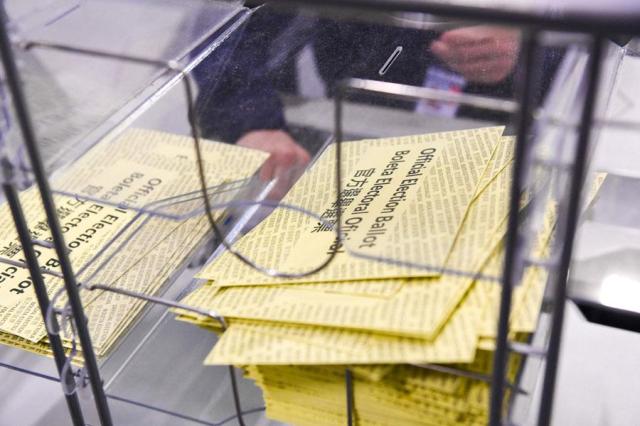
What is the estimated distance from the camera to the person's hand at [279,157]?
737mm

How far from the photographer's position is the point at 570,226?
42 centimetres

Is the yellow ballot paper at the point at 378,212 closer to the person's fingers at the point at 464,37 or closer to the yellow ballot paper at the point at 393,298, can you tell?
the yellow ballot paper at the point at 393,298

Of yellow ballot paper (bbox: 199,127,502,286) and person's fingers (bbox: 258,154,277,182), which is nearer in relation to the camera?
yellow ballot paper (bbox: 199,127,502,286)

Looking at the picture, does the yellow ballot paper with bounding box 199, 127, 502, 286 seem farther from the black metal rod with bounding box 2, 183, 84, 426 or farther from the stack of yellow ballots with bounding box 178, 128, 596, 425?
the black metal rod with bounding box 2, 183, 84, 426

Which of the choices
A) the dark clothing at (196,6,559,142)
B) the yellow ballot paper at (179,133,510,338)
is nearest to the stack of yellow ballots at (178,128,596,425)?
the yellow ballot paper at (179,133,510,338)

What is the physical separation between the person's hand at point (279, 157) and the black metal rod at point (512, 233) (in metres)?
0.30

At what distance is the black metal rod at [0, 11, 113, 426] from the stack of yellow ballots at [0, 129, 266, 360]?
A: 50 millimetres

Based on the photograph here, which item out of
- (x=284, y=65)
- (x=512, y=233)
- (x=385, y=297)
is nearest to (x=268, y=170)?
(x=284, y=65)

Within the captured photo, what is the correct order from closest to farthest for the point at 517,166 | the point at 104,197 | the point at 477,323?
1. the point at 517,166
2. the point at 477,323
3. the point at 104,197

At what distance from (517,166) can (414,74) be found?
40cm

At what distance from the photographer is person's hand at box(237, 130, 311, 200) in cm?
74

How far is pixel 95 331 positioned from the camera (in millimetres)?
676

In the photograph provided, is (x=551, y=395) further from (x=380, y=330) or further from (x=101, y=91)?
(x=101, y=91)

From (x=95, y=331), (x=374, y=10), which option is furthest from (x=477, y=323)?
(x=95, y=331)
